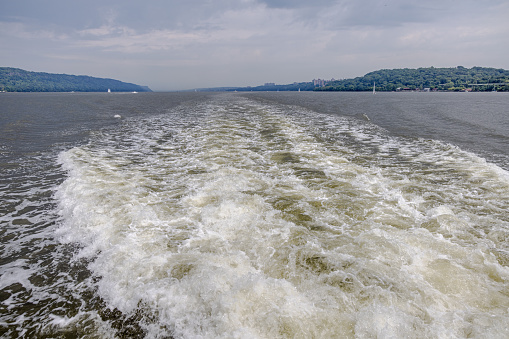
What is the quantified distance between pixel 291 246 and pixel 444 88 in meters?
182

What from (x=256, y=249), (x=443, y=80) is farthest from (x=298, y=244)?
(x=443, y=80)

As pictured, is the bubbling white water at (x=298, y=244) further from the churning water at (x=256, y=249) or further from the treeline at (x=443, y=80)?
the treeline at (x=443, y=80)

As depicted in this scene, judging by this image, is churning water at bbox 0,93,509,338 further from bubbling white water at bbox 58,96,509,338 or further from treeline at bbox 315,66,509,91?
treeline at bbox 315,66,509,91

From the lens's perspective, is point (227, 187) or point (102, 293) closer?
point (102, 293)

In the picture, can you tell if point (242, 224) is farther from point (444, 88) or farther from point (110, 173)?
point (444, 88)

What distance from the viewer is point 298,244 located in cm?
474

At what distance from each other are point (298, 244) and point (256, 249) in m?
0.75

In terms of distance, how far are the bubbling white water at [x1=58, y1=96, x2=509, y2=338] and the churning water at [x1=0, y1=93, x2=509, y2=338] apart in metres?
0.03

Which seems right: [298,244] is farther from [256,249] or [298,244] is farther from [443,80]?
[443,80]

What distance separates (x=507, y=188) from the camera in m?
7.12

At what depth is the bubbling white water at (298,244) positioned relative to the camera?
3.18m

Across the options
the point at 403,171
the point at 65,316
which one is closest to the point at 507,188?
the point at 403,171

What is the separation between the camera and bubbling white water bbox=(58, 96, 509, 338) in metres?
3.18

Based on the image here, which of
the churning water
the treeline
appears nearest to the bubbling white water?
the churning water
